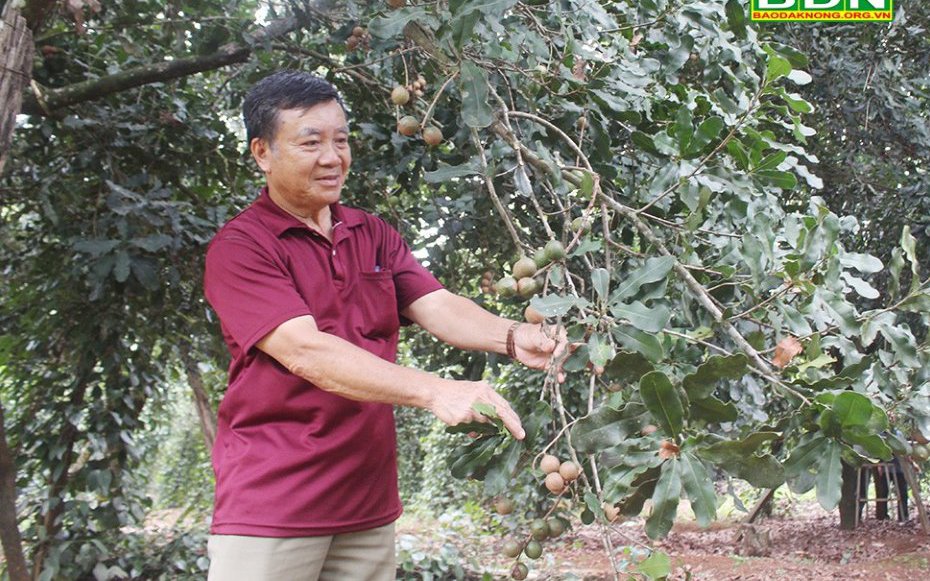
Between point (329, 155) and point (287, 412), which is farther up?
point (329, 155)

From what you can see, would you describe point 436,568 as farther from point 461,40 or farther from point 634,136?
point 461,40

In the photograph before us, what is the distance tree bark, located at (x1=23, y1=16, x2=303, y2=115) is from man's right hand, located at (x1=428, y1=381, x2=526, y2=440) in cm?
206

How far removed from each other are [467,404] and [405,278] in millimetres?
699

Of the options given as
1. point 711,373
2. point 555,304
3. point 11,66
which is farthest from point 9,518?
point 711,373

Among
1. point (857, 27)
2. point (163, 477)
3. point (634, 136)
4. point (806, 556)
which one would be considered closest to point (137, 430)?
point (634, 136)

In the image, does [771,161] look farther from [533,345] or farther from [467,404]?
[467,404]

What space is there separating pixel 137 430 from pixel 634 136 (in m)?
3.16

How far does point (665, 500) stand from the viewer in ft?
3.86

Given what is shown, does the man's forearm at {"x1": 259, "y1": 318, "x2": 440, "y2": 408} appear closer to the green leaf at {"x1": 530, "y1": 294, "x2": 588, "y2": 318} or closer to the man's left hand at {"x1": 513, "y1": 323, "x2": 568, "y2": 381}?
the green leaf at {"x1": 530, "y1": 294, "x2": 588, "y2": 318}

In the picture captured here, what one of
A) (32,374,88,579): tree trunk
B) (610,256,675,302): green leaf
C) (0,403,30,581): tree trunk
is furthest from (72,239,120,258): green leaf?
Answer: (610,256,675,302): green leaf

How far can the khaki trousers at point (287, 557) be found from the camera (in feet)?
5.38

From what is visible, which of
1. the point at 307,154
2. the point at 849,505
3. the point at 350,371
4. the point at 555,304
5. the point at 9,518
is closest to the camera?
the point at 555,304

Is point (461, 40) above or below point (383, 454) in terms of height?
above

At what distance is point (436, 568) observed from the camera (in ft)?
14.9
